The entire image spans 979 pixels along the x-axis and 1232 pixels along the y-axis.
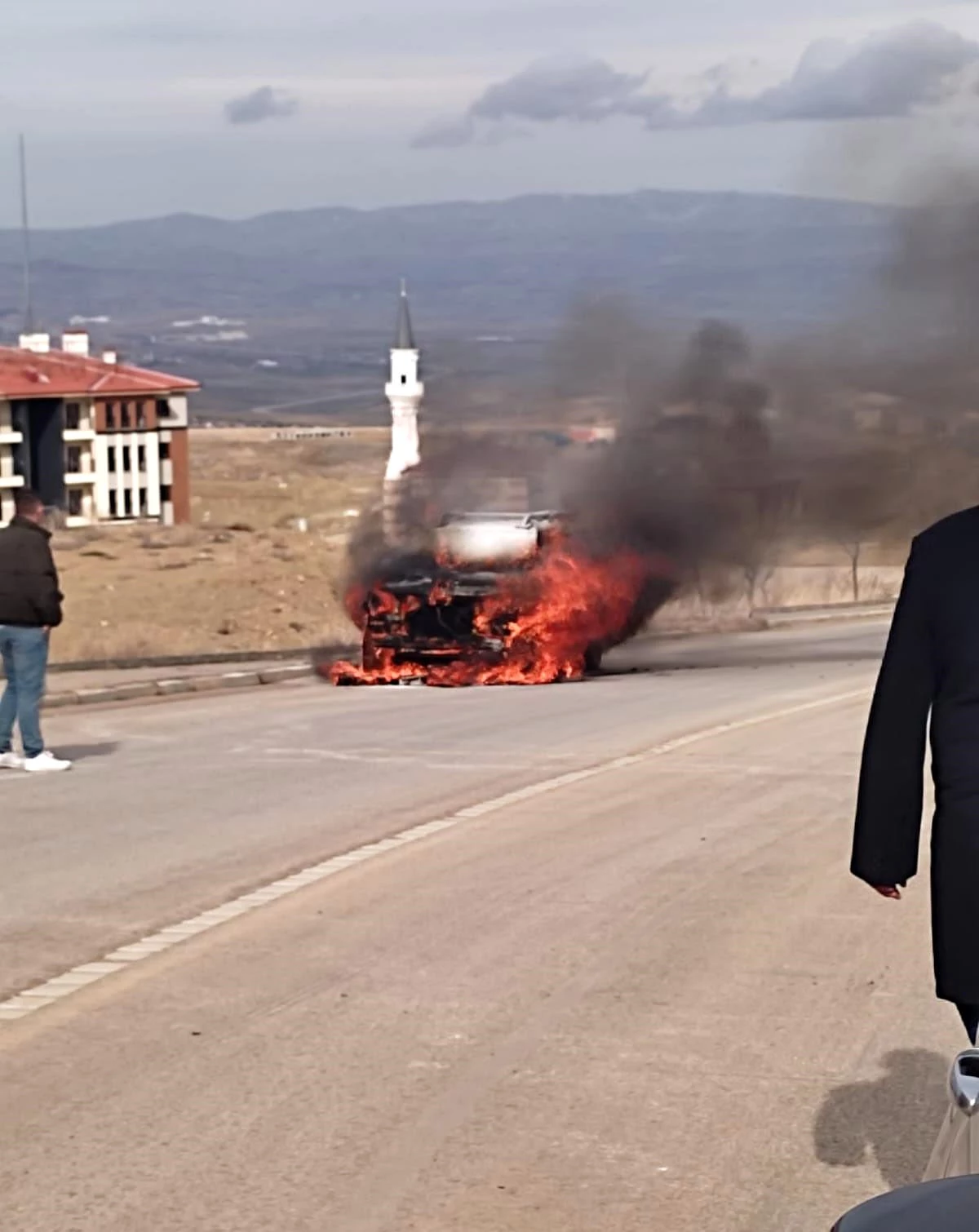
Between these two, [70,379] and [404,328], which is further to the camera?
[70,379]

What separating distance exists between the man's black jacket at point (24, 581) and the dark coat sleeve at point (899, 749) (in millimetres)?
10563

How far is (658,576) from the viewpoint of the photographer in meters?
28.7

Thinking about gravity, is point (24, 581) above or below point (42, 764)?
above

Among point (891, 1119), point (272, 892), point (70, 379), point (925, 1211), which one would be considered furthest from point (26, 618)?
point (70, 379)

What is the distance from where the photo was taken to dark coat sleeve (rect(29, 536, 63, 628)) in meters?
14.5

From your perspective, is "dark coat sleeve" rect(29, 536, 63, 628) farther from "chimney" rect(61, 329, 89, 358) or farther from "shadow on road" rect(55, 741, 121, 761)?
"chimney" rect(61, 329, 89, 358)

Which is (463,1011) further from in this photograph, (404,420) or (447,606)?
(404,420)

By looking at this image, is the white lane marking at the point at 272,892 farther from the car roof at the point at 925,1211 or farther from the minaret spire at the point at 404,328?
the minaret spire at the point at 404,328

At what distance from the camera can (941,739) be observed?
14.4 ft

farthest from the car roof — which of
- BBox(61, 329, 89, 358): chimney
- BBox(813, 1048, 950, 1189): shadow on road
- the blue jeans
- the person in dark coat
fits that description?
BBox(61, 329, 89, 358): chimney

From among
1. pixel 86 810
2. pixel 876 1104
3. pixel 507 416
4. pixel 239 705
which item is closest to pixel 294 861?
pixel 86 810

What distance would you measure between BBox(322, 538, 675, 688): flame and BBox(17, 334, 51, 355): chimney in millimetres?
86452

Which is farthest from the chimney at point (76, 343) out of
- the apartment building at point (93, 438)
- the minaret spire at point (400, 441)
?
the minaret spire at point (400, 441)

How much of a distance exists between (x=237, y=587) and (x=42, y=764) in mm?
34855
